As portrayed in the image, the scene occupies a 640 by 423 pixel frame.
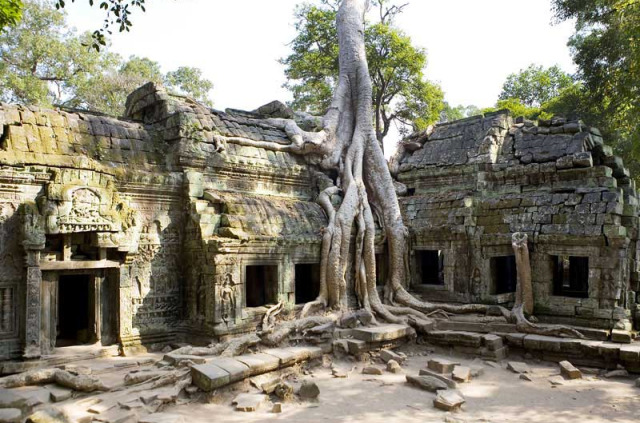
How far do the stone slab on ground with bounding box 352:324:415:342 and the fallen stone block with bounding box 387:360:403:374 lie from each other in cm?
64

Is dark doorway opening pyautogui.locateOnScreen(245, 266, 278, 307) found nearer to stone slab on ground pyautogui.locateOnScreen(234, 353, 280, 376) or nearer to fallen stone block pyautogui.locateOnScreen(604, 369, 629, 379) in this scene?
stone slab on ground pyautogui.locateOnScreen(234, 353, 280, 376)

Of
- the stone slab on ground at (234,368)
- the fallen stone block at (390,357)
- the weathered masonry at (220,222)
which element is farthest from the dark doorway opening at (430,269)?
the stone slab on ground at (234,368)

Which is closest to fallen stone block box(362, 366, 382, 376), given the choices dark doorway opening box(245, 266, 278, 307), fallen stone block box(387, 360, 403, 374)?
fallen stone block box(387, 360, 403, 374)

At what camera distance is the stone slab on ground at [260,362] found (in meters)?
7.07

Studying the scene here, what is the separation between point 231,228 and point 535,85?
2100 centimetres

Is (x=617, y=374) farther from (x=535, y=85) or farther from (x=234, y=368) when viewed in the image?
(x=535, y=85)

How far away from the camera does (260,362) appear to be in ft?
23.6

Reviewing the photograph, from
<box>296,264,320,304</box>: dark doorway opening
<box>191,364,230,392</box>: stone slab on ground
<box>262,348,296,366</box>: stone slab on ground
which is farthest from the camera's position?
<box>296,264,320,304</box>: dark doorway opening

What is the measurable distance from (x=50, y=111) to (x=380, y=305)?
6949 millimetres

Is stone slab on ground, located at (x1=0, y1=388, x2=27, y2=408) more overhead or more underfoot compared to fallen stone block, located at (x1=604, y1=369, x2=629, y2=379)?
more overhead

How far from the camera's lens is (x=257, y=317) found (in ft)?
30.0

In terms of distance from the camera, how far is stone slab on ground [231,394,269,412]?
20.6ft

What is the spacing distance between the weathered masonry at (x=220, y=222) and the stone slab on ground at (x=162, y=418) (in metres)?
2.56

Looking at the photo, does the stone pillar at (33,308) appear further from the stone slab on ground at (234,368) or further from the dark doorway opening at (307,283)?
the dark doorway opening at (307,283)
